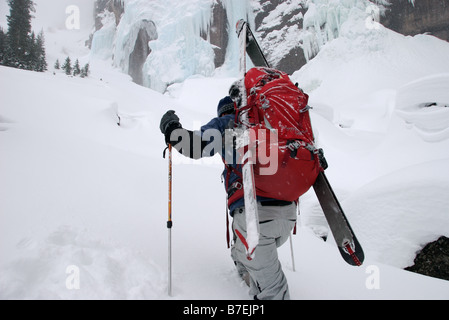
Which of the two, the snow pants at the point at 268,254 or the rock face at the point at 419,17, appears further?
the rock face at the point at 419,17

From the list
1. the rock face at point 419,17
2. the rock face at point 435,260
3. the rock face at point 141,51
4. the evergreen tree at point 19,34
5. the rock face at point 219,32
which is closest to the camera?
the rock face at point 435,260

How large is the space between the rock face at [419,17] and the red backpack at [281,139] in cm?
2691

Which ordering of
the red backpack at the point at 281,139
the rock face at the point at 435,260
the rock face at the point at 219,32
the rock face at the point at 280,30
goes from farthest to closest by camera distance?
the rock face at the point at 219,32 → the rock face at the point at 280,30 → the rock face at the point at 435,260 → the red backpack at the point at 281,139

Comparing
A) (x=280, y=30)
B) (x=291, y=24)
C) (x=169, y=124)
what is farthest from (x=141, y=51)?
(x=169, y=124)

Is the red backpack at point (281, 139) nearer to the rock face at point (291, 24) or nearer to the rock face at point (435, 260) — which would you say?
the rock face at point (435, 260)

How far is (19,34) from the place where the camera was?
24.5 meters

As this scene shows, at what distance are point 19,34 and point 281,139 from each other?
33.6 m

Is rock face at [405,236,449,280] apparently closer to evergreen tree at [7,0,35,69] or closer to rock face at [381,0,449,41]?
rock face at [381,0,449,41]

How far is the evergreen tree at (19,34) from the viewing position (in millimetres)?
23862

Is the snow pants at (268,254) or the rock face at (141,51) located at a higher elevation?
the rock face at (141,51)

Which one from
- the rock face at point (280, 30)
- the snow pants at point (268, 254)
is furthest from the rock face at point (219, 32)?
the snow pants at point (268, 254)

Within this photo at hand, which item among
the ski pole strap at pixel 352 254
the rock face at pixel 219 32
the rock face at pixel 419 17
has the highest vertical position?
the rock face at pixel 219 32

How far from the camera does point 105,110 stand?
779 centimetres

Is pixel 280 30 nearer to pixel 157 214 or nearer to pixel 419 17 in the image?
pixel 419 17
